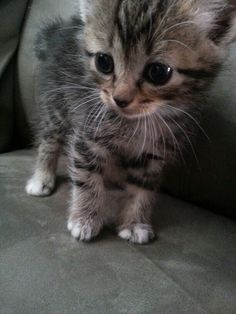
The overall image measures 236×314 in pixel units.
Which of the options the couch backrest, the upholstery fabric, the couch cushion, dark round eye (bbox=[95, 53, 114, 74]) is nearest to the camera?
the couch cushion

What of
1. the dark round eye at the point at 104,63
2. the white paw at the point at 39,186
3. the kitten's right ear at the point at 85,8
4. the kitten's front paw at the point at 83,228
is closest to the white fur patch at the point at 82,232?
the kitten's front paw at the point at 83,228

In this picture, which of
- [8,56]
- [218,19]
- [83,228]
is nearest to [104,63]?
[218,19]

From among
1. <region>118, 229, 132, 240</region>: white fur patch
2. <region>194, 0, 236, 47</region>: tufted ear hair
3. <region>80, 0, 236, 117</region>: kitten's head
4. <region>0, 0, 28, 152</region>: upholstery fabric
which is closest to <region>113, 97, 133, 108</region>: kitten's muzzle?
<region>80, 0, 236, 117</region>: kitten's head

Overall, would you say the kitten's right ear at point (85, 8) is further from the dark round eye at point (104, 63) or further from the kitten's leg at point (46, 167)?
the kitten's leg at point (46, 167)

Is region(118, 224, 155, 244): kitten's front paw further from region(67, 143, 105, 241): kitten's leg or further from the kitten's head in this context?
the kitten's head

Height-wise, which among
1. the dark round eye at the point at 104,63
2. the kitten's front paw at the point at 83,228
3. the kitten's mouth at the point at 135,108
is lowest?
the kitten's front paw at the point at 83,228

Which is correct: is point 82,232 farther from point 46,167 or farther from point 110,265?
point 46,167

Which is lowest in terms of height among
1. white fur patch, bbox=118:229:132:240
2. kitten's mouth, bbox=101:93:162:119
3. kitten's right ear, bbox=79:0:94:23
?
white fur patch, bbox=118:229:132:240
